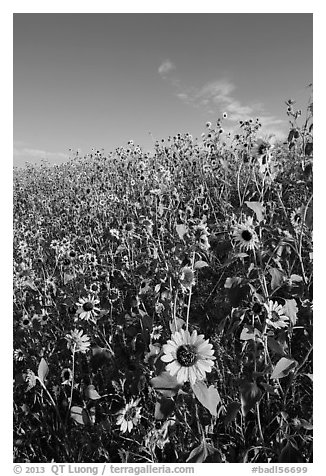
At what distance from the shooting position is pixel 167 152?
4.73m

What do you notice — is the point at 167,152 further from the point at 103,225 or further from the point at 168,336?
the point at 168,336

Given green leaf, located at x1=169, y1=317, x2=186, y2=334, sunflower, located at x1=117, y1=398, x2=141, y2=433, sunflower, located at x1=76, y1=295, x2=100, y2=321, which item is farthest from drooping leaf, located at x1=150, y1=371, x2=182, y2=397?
sunflower, located at x1=76, y1=295, x2=100, y2=321

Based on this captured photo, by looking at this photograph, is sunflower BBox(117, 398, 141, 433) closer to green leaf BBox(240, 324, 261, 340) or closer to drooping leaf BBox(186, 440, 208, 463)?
drooping leaf BBox(186, 440, 208, 463)

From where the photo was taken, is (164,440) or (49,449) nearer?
(164,440)

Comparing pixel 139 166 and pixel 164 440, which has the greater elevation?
pixel 139 166

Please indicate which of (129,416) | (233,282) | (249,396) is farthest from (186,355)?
(129,416)

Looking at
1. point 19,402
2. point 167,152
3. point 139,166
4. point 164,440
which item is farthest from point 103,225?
point 164,440

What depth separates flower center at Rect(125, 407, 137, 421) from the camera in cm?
118

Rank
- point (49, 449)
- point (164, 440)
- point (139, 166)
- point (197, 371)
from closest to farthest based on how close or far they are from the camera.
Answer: point (197, 371)
point (164, 440)
point (49, 449)
point (139, 166)

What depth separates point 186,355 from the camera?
2.85 feet

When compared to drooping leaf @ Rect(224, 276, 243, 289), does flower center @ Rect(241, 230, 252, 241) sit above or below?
above

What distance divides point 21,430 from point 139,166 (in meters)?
3.63

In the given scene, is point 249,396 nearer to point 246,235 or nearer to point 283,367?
point 283,367
